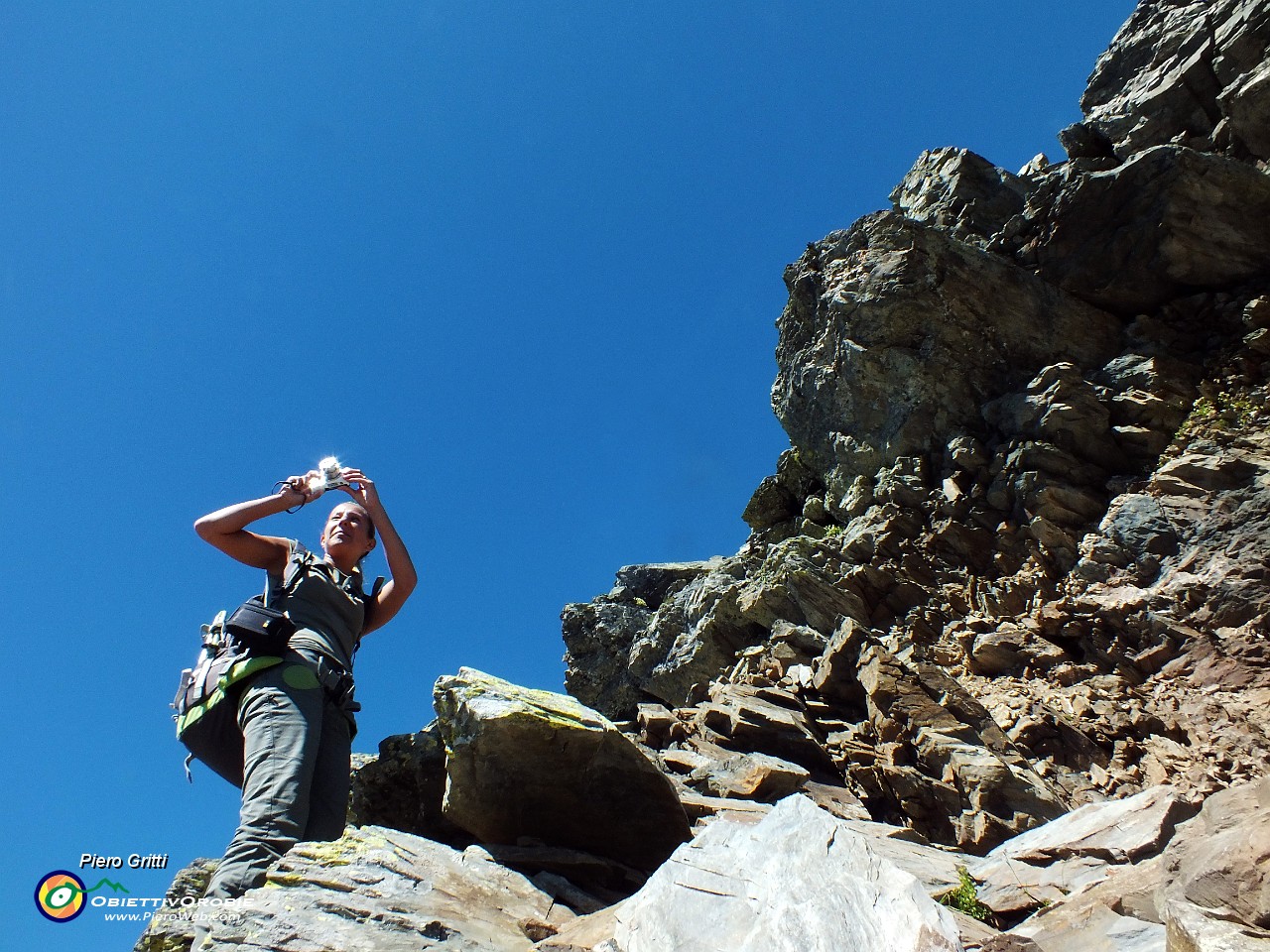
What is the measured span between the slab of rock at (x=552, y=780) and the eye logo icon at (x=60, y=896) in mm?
3957

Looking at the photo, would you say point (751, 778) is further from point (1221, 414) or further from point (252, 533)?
point (1221, 414)

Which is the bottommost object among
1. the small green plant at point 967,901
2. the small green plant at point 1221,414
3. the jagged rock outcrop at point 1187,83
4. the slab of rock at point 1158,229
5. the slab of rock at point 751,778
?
the small green plant at point 967,901

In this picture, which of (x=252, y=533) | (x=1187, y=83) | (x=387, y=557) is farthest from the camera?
(x=1187, y=83)

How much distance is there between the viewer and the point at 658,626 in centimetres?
3291

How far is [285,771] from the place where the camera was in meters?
6.73

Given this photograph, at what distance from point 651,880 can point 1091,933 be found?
3.01 meters

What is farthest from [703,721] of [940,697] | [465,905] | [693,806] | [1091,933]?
[1091,933]

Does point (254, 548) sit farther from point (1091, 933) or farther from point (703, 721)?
point (703, 721)

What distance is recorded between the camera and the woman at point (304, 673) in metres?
6.55

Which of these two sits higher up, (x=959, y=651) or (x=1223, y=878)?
(x=959, y=651)

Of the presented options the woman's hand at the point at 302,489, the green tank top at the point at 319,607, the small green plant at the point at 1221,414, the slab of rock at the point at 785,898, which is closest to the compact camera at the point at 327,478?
the woman's hand at the point at 302,489

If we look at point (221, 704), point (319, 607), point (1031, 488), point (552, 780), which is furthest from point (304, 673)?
point (1031, 488)

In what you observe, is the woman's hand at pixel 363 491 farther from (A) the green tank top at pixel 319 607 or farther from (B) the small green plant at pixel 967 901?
(B) the small green plant at pixel 967 901

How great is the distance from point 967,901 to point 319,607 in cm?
711
